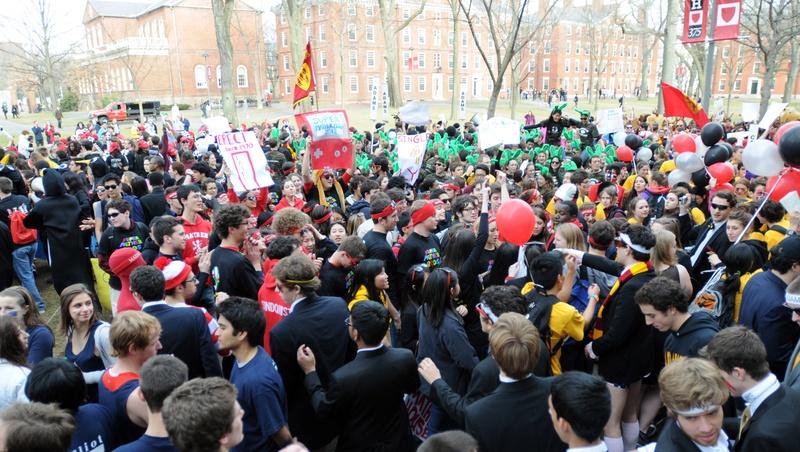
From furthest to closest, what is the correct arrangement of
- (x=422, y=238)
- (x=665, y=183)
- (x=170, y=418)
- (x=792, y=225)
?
(x=665, y=183) < (x=422, y=238) < (x=792, y=225) < (x=170, y=418)

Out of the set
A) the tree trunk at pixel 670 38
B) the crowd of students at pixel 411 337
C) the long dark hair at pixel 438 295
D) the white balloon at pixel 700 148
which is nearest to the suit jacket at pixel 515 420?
the crowd of students at pixel 411 337

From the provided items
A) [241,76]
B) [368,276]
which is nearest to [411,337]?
[368,276]

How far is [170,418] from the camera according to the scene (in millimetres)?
2352

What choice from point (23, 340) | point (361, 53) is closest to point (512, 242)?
point (23, 340)

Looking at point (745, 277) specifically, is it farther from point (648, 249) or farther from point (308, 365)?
point (308, 365)

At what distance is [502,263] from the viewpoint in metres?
5.30

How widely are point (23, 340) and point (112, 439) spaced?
108 cm

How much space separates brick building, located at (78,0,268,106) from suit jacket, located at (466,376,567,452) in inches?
2402

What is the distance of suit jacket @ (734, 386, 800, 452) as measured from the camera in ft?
8.41

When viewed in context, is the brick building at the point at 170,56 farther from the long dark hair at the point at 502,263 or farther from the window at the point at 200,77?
the long dark hair at the point at 502,263

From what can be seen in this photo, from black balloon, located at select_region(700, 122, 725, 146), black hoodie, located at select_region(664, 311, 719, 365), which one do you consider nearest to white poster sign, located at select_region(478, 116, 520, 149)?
black balloon, located at select_region(700, 122, 725, 146)

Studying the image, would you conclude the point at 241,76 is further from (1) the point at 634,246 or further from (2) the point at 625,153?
(1) the point at 634,246

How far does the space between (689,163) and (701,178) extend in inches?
11.0

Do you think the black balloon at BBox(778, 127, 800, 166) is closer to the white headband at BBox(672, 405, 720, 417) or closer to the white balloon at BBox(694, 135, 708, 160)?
the white balloon at BBox(694, 135, 708, 160)
